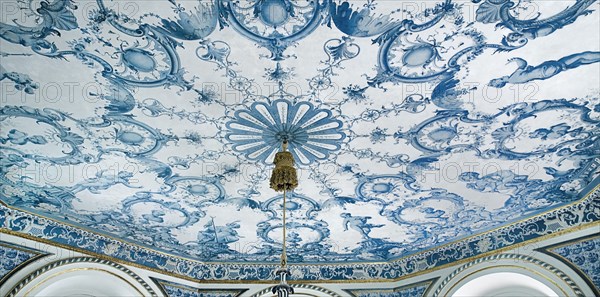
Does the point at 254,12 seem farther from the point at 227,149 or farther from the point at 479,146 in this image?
the point at 479,146

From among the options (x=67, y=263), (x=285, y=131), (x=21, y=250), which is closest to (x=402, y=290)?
(x=285, y=131)

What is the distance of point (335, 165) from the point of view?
3.34m

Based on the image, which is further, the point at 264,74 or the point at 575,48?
the point at 264,74

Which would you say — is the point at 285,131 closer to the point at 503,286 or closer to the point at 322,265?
the point at 322,265

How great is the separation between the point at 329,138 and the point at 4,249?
254 centimetres

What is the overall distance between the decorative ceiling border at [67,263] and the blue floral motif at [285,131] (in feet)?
6.19

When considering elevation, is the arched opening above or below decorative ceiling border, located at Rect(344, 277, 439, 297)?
below

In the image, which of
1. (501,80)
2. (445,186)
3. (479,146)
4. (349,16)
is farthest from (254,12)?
(445,186)

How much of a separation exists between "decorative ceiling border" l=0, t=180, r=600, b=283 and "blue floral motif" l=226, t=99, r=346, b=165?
1.84m

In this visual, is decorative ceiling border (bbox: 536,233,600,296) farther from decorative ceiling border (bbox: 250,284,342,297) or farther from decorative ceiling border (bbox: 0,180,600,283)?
decorative ceiling border (bbox: 250,284,342,297)

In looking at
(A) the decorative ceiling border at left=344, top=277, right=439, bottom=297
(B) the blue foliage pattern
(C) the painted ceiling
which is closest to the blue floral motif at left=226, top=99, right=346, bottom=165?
(C) the painted ceiling

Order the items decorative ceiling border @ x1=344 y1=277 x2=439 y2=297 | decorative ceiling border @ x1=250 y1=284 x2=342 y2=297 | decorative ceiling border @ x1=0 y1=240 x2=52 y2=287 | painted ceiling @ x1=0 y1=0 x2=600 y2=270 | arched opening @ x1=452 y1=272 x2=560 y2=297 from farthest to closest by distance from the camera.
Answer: decorative ceiling border @ x1=250 y1=284 x2=342 y2=297
decorative ceiling border @ x1=344 y1=277 x2=439 y2=297
arched opening @ x1=452 y1=272 x2=560 y2=297
decorative ceiling border @ x1=0 y1=240 x2=52 y2=287
painted ceiling @ x1=0 y1=0 x2=600 y2=270

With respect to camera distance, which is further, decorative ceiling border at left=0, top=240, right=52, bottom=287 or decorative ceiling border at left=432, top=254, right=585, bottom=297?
decorative ceiling border at left=0, top=240, right=52, bottom=287

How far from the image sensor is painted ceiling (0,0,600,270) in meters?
2.26
